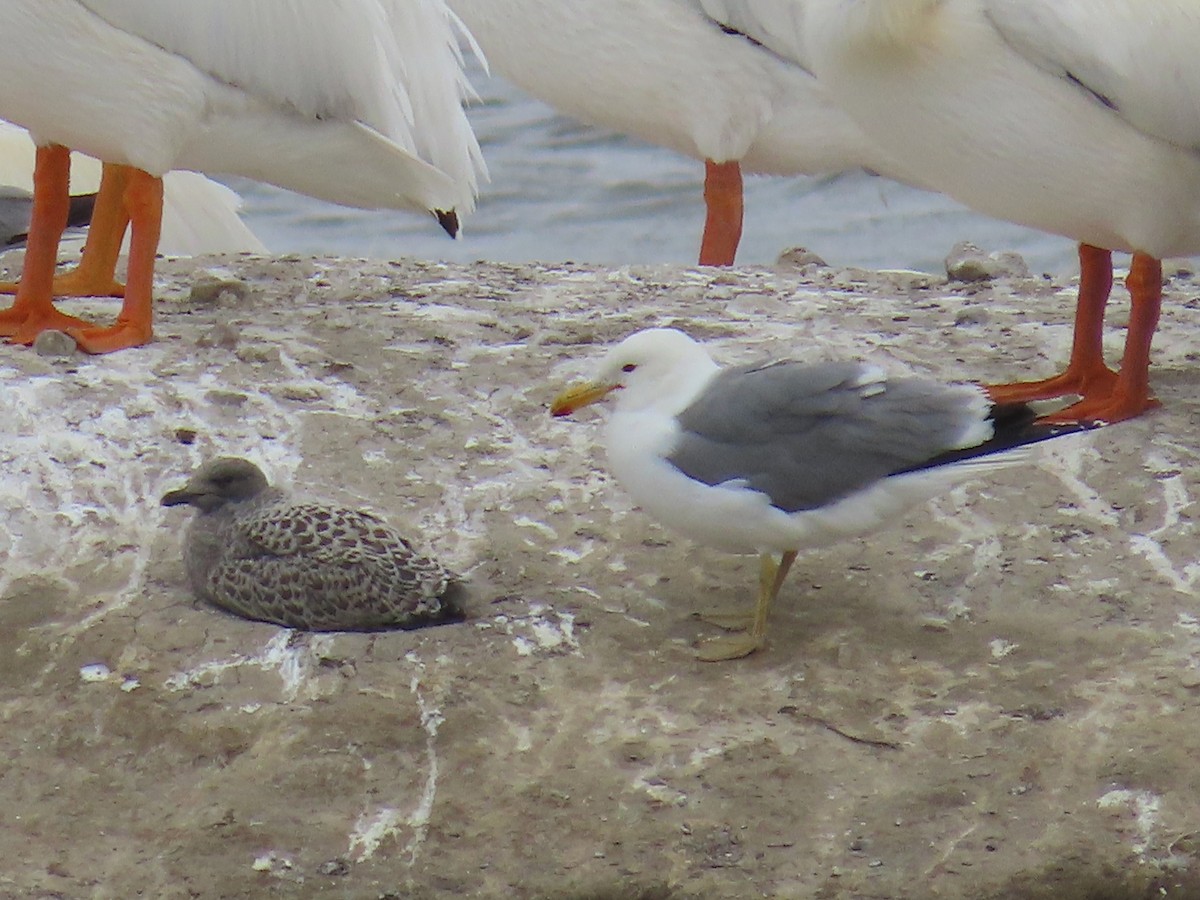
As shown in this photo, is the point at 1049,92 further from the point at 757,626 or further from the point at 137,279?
the point at 137,279

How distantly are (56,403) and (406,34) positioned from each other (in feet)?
5.10

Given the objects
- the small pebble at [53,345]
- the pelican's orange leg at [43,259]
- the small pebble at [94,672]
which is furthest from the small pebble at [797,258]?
the small pebble at [94,672]

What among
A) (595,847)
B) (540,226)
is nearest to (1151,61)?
(595,847)

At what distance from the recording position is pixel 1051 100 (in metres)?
4.35

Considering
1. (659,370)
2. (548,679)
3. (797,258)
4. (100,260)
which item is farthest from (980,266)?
(548,679)

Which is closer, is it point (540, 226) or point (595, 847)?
point (595, 847)

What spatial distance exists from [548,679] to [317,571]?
471 millimetres

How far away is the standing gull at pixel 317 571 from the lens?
3.72 meters

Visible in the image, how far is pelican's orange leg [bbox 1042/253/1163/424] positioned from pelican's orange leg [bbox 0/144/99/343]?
232 cm

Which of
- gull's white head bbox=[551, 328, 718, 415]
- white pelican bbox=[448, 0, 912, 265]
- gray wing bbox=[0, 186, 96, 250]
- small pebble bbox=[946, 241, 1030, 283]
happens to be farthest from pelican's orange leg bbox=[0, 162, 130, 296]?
small pebble bbox=[946, 241, 1030, 283]

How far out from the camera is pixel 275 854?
325cm

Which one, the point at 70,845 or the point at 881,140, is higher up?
the point at 881,140

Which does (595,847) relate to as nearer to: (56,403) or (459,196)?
(56,403)

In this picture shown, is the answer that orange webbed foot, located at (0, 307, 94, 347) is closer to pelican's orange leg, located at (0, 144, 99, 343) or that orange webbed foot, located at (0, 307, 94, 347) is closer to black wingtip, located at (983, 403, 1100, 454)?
pelican's orange leg, located at (0, 144, 99, 343)
